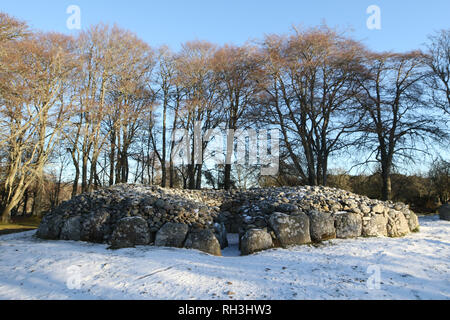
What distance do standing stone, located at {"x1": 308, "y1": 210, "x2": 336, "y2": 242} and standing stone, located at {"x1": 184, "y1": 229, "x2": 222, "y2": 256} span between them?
226 centimetres

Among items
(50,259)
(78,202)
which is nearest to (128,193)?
(78,202)

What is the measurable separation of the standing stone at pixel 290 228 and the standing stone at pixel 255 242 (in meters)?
0.30

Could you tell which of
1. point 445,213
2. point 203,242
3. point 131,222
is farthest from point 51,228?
point 445,213

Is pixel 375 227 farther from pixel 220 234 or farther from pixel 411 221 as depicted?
pixel 220 234

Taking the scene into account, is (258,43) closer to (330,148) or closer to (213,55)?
(213,55)

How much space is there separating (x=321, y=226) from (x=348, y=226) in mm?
777

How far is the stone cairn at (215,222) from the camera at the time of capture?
5648 millimetres

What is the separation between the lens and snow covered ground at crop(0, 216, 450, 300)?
3.34 meters

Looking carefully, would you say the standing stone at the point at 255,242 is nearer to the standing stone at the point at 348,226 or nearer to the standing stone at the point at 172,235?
the standing stone at the point at 172,235

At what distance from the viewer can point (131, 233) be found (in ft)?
18.9

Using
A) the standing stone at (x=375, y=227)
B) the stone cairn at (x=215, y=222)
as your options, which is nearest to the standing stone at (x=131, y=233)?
the stone cairn at (x=215, y=222)

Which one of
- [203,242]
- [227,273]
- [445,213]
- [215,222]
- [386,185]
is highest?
[386,185]

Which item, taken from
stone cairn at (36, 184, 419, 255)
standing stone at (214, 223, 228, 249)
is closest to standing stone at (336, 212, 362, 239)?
stone cairn at (36, 184, 419, 255)

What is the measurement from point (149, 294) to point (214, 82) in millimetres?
14516
